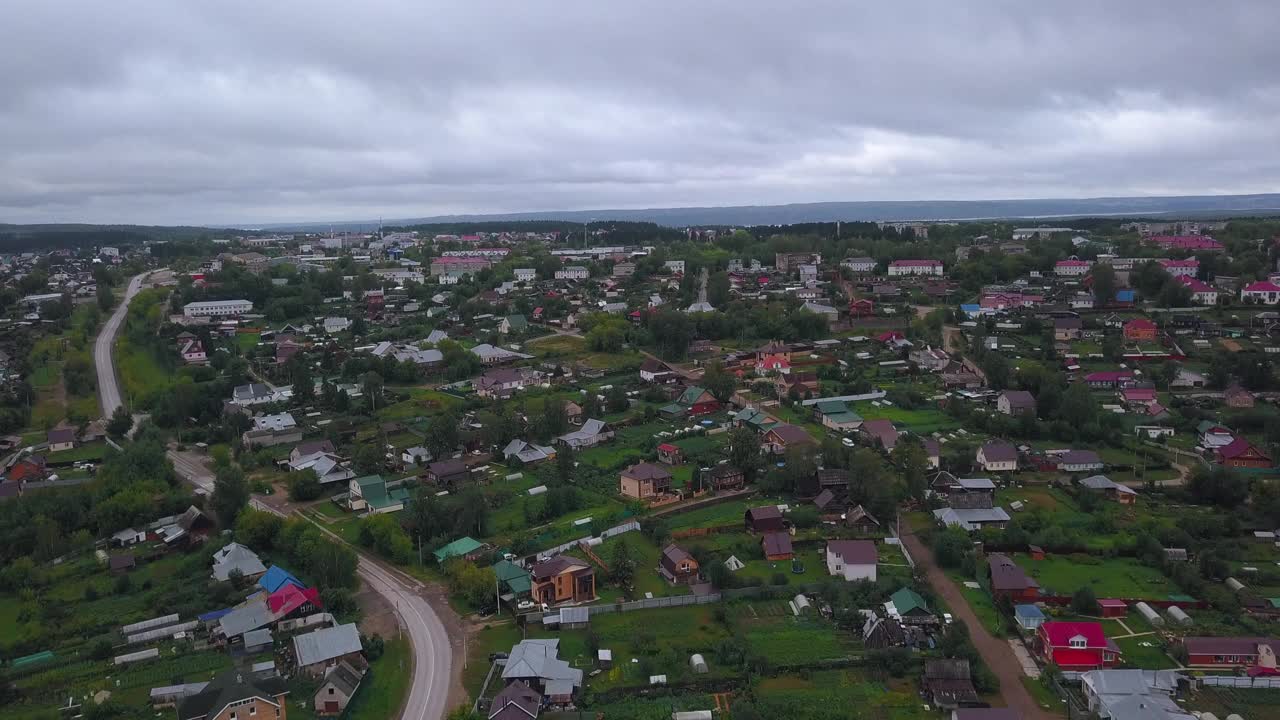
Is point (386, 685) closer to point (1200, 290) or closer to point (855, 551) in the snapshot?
point (855, 551)

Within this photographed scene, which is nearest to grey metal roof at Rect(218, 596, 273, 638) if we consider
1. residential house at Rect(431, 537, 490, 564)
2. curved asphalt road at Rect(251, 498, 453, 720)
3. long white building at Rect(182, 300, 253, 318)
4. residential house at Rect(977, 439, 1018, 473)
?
curved asphalt road at Rect(251, 498, 453, 720)

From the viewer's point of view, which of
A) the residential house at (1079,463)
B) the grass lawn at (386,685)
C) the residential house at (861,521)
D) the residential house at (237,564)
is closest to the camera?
the grass lawn at (386,685)

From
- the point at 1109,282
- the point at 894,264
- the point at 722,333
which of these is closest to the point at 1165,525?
the point at 722,333

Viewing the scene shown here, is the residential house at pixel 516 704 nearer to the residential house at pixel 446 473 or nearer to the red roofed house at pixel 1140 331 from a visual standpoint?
the residential house at pixel 446 473

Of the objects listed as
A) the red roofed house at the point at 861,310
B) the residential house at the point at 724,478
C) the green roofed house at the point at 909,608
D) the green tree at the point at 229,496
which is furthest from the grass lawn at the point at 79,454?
the red roofed house at the point at 861,310

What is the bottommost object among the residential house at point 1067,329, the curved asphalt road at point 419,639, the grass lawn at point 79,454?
the curved asphalt road at point 419,639

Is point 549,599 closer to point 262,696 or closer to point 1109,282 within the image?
point 262,696
